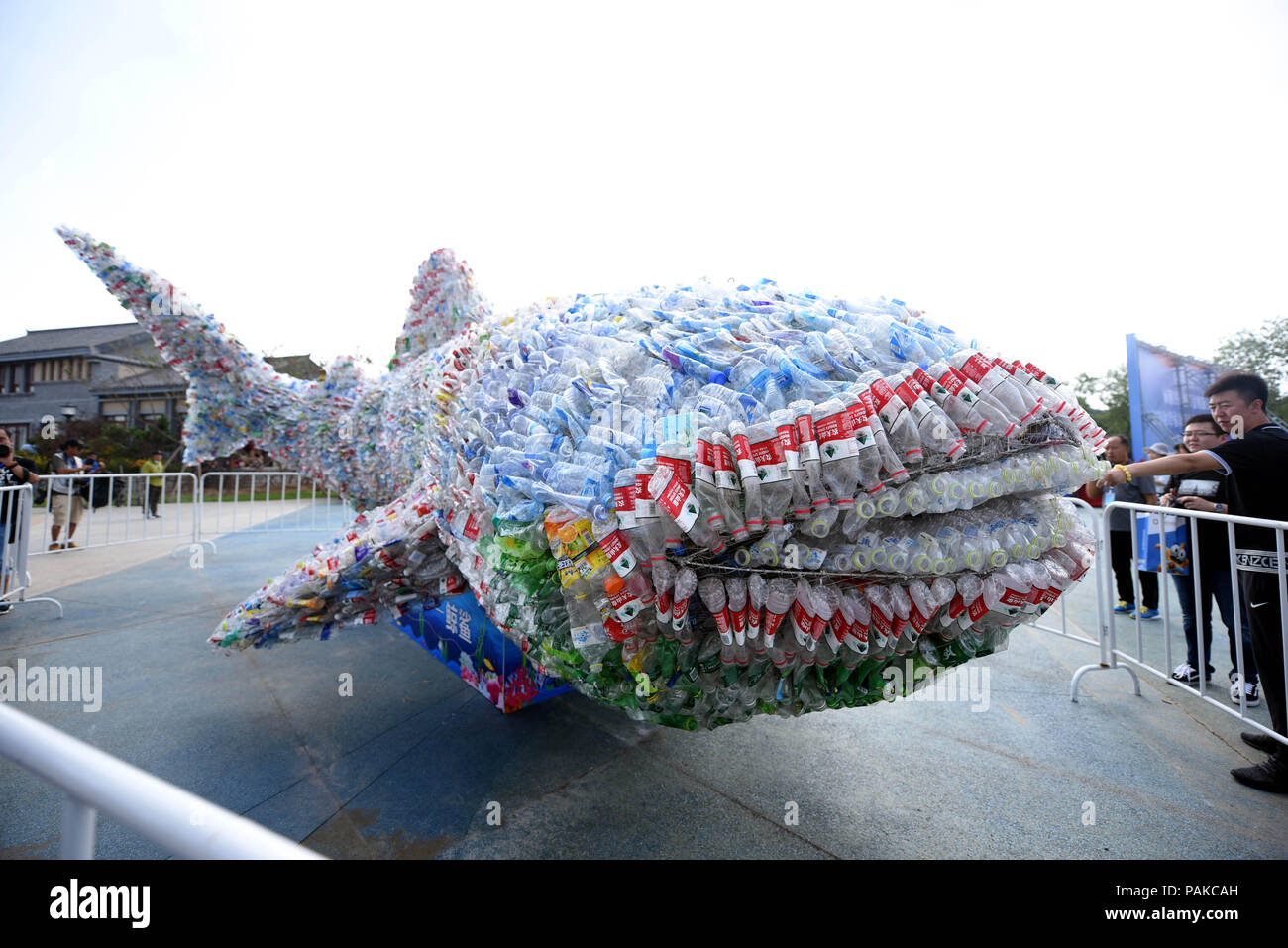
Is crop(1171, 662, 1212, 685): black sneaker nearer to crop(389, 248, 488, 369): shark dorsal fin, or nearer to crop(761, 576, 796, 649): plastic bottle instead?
crop(761, 576, 796, 649): plastic bottle

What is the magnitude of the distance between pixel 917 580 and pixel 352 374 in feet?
11.8

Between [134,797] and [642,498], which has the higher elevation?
[642,498]

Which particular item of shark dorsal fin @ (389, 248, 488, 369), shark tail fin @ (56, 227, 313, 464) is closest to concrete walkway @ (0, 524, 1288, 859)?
shark tail fin @ (56, 227, 313, 464)

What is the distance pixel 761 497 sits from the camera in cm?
110

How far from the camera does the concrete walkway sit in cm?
185

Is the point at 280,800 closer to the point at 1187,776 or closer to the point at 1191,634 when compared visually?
the point at 1187,776

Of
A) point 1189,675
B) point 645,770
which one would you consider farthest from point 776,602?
point 1189,675

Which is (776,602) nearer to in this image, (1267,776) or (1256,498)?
(1267,776)

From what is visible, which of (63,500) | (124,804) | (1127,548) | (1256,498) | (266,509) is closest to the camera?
(124,804)

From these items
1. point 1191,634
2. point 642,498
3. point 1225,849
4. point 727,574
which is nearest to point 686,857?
point 727,574

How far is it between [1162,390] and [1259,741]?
8064 millimetres

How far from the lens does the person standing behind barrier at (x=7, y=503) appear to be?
4.13 metres

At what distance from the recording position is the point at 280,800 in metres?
2.03

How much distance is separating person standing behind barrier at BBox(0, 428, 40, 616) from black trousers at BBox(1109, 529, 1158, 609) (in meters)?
7.98
